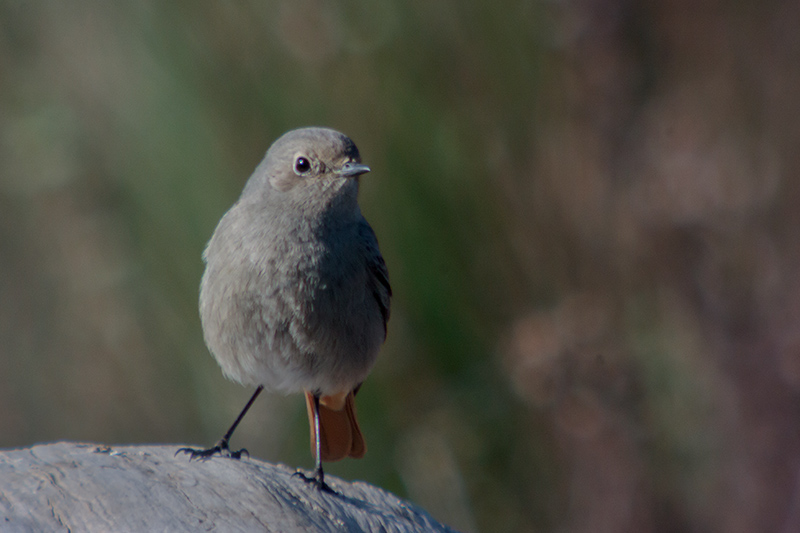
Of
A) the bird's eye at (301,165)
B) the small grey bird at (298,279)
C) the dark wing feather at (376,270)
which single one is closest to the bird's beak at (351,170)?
the small grey bird at (298,279)

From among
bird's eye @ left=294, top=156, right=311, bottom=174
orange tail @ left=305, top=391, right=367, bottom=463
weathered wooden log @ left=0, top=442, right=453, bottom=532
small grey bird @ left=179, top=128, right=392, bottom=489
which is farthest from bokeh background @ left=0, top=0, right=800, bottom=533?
weathered wooden log @ left=0, top=442, right=453, bottom=532

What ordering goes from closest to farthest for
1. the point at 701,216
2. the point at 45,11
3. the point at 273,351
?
the point at 273,351 → the point at 701,216 → the point at 45,11

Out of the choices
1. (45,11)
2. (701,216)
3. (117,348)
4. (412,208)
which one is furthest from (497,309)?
(45,11)

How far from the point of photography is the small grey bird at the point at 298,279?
366cm

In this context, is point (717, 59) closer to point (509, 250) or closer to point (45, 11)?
point (509, 250)

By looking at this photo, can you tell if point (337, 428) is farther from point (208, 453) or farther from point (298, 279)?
point (298, 279)

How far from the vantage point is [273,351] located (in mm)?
3707

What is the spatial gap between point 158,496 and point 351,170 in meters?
1.53

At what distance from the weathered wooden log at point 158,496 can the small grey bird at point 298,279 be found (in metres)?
0.22

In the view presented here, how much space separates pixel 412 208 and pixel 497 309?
30.0 inches

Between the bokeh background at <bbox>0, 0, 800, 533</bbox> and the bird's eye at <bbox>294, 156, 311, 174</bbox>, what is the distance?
1.37m

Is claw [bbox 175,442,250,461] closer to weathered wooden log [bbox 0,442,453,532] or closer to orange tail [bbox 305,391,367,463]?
weathered wooden log [bbox 0,442,453,532]

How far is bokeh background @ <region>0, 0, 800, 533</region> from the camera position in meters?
4.99

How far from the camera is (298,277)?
367 cm
